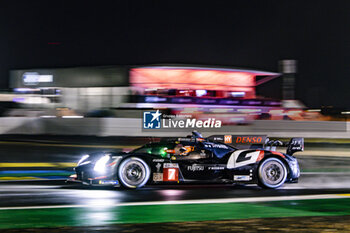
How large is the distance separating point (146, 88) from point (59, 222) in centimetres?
4266

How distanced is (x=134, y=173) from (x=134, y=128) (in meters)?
16.1

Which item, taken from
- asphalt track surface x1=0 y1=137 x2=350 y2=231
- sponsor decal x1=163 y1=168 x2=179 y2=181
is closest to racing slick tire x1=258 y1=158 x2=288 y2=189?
asphalt track surface x1=0 y1=137 x2=350 y2=231

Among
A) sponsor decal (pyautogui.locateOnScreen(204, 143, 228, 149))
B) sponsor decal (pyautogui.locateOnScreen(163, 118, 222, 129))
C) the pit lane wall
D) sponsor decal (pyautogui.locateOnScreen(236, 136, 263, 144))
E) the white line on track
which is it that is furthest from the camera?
the pit lane wall

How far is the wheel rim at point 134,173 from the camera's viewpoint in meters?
8.64

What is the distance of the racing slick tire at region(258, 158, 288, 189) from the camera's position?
894cm

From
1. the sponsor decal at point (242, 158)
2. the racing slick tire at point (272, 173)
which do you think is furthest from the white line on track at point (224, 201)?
the sponsor decal at point (242, 158)

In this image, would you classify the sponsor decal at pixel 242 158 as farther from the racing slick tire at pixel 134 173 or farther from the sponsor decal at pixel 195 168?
the racing slick tire at pixel 134 173

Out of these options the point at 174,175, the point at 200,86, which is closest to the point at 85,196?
the point at 174,175

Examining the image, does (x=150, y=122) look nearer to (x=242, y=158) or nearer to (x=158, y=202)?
(x=242, y=158)

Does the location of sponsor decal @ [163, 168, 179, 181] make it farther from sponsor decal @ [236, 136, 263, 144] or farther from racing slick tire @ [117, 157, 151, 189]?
sponsor decal @ [236, 136, 263, 144]

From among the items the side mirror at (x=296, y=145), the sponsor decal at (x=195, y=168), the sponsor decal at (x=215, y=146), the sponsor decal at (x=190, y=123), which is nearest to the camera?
the sponsor decal at (x=195, y=168)

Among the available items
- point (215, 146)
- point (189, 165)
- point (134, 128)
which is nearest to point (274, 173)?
point (215, 146)

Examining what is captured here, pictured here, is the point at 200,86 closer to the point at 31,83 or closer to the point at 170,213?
the point at 31,83

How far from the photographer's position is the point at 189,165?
346 inches
